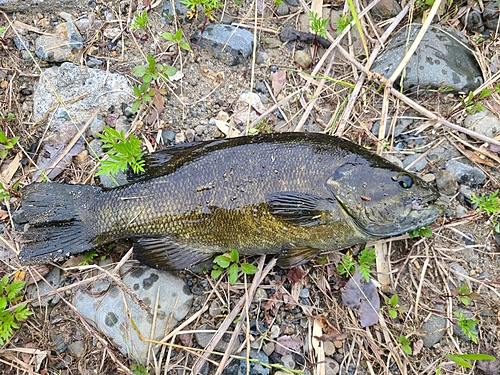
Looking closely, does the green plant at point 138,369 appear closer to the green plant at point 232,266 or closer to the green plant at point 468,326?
the green plant at point 232,266

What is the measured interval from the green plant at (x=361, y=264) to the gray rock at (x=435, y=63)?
1932mm

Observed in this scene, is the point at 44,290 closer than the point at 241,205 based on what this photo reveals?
No

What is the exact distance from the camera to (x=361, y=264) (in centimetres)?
399

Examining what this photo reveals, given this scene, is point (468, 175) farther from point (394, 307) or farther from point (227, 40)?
point (227, 40)

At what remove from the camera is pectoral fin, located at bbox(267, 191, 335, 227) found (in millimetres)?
3592

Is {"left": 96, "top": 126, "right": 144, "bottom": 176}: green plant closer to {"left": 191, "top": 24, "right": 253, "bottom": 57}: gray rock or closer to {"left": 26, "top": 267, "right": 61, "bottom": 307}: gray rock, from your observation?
{"left": 26, "top": 267, "right": 61, "bottom": 307}: gray rock

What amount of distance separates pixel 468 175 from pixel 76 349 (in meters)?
4.41

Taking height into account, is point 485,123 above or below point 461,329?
above

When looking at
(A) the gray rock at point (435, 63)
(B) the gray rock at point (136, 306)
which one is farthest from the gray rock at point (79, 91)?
(A) the gray rock at point (435, 63)

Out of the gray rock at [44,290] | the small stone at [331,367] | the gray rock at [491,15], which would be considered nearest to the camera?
the small stone at [331,367]

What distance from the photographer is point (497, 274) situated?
13.6ft

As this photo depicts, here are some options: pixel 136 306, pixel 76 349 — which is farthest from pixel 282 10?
pixel 76 349

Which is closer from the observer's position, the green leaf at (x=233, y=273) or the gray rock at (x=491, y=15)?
the green leaf at (x=233, y=273)

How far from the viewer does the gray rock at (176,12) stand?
4.70 meters
